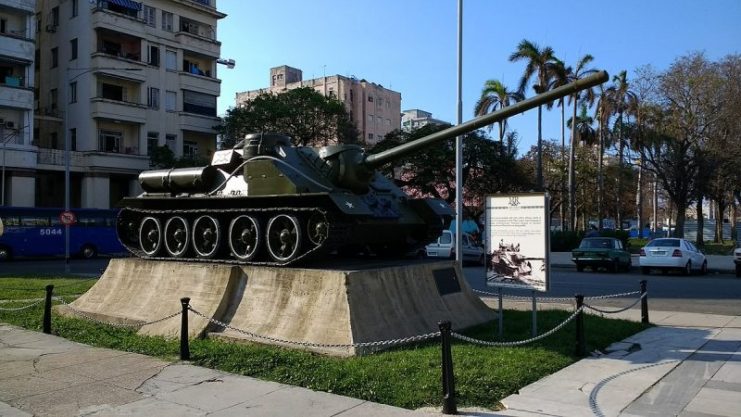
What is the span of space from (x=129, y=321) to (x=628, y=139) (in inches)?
1528

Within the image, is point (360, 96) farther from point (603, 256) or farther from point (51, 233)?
point (603, 256)

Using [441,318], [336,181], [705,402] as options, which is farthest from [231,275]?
[705,402]

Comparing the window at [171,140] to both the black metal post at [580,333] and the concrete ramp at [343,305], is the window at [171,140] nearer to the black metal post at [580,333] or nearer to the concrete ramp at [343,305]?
the concrete ramp at [343,305]

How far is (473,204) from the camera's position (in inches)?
1686

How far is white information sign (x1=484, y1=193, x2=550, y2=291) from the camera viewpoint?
8.74m

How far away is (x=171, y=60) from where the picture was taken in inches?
1874

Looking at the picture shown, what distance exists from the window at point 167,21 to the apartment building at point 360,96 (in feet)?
124

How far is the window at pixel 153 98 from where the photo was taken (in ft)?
151

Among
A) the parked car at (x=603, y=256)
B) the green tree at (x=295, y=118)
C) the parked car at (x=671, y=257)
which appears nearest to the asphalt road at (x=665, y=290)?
the parked car at (x=671, y=257)

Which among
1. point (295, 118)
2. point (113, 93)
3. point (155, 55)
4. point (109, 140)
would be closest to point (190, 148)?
point (109, 140)

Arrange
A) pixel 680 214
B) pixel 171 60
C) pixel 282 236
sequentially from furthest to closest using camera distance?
pixel 171 60 < pixel 680 214 < pixel 282 236


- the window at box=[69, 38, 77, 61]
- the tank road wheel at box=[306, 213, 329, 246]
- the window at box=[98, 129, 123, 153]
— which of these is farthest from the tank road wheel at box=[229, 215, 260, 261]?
the window at box=[69, 38, 77, 61]

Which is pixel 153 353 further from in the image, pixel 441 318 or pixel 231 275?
pixel 441 318

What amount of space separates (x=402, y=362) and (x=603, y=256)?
66.2ft
